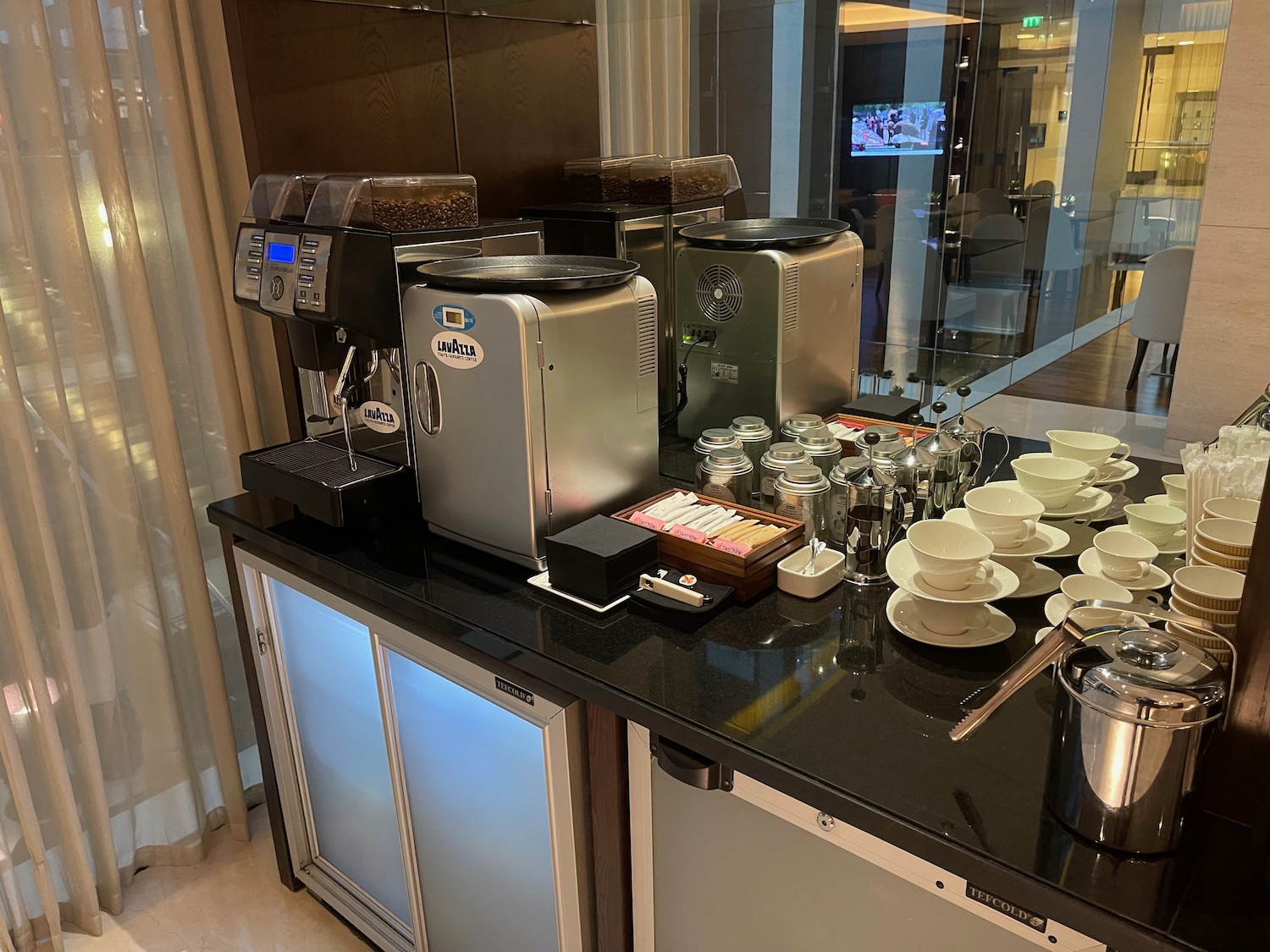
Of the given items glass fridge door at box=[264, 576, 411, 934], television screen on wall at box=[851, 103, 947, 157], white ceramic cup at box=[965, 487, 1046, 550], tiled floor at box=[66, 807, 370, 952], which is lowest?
tiled floor at box=[66, 807, 370, 952]

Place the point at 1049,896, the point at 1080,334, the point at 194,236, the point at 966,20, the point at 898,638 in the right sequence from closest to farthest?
the point at 1049,896 < the point at 898,638 < the point at 194,236 < the point at 966,20 < the point at 1080,334

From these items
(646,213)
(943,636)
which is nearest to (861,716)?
(943,636)

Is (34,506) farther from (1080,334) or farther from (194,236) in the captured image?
(1080,334)

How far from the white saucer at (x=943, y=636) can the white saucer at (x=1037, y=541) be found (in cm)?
9

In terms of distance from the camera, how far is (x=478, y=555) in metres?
1.62

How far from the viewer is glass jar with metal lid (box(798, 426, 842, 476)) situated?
174 centimetres

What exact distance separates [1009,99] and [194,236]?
315 centimetres

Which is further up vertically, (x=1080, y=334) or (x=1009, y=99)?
(x=1009, y=99)

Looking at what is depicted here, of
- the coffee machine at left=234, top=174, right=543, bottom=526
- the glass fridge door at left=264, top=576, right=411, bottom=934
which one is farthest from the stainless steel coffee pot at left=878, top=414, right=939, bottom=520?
the glass fridge door at left=264, top=576, right=411, bottom=934

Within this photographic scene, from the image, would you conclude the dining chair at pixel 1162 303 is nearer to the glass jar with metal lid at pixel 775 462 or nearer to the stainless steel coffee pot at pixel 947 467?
the stainless steel coffee pot at pixel 947 467

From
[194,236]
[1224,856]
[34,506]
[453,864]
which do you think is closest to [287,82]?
[194,236]

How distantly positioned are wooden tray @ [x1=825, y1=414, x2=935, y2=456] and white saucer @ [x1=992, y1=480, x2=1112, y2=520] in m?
0.29

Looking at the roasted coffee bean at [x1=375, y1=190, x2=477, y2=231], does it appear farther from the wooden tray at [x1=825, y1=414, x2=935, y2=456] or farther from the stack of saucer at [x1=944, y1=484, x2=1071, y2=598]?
the stack of saucer at [x1=944, y1=484, x2=1071, y2=598]

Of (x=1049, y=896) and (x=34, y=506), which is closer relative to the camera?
(x=1049, y=896)
